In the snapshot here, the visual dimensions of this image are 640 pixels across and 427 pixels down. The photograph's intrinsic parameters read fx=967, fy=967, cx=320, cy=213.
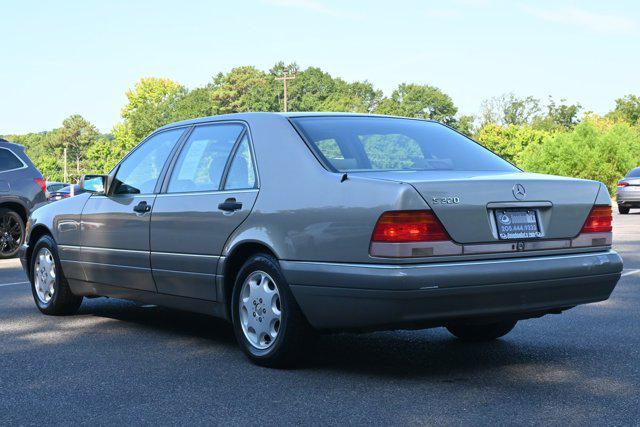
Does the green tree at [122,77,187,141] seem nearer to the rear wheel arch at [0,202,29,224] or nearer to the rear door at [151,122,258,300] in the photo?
the rear wheel arch at [0,202,29,224]

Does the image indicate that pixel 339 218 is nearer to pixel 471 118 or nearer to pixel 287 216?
pixel 287 216

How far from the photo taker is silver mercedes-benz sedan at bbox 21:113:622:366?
497cm

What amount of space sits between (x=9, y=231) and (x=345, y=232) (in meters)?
11.1

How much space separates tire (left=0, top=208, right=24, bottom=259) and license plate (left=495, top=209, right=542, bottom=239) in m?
11.2

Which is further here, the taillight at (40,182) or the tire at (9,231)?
the taillight at (40,182)

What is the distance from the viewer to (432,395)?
4.90 metres

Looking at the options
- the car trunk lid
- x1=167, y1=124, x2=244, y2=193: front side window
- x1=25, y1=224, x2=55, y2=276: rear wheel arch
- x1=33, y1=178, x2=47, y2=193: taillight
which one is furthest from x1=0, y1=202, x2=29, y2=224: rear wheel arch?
the car trunk lid

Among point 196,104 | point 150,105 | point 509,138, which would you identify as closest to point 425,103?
point 509,138

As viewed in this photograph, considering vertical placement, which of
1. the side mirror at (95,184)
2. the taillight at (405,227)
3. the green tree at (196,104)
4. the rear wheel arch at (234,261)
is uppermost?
the green tree at (196,104)

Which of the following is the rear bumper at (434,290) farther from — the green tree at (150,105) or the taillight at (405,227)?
the green tree at (150,105)

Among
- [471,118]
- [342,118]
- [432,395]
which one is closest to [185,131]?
[342,118]

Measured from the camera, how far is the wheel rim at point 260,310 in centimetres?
561

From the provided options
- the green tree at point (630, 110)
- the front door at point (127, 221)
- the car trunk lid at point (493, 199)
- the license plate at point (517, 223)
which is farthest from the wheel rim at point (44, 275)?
the green tree at point (630, 110)

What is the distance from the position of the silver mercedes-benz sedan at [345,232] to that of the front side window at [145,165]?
0.02 m
